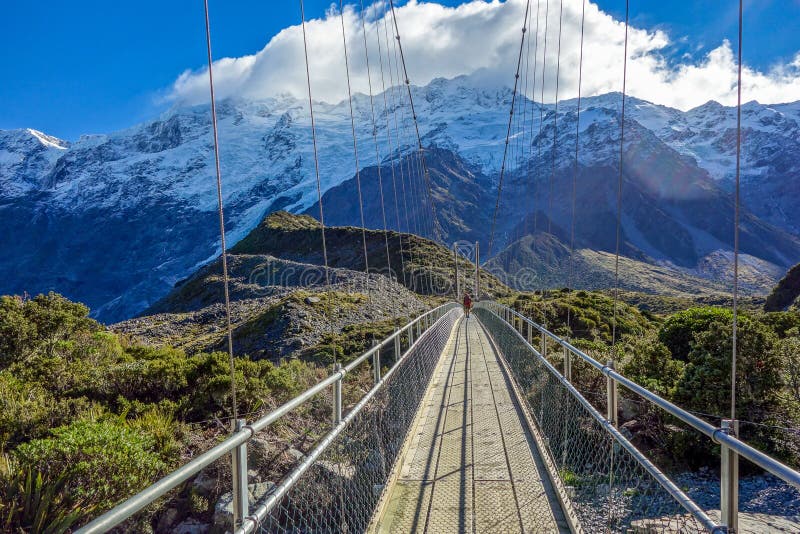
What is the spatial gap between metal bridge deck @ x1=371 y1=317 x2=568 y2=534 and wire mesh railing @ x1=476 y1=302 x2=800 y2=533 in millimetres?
235

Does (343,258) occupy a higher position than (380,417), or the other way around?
(343,258)

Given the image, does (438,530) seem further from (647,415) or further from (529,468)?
(647,415)

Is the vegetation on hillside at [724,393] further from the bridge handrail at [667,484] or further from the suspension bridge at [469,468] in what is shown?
the bridge handrail at [667,484]

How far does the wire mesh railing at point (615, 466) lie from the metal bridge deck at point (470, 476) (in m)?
0.23

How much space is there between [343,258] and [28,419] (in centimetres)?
5508

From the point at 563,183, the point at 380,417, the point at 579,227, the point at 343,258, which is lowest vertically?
the point at 380,417

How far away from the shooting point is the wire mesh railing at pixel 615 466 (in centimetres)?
166

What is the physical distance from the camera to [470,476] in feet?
14.8

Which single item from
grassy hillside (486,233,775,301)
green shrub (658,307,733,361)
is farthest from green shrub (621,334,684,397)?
grassy hillside (486,233,775,301)

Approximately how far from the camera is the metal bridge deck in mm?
3682

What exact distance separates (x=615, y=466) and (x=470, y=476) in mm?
1562

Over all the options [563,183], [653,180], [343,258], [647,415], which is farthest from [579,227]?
[647,415]

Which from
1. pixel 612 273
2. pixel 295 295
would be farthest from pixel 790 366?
pixel 612 273

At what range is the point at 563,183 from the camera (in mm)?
190500
